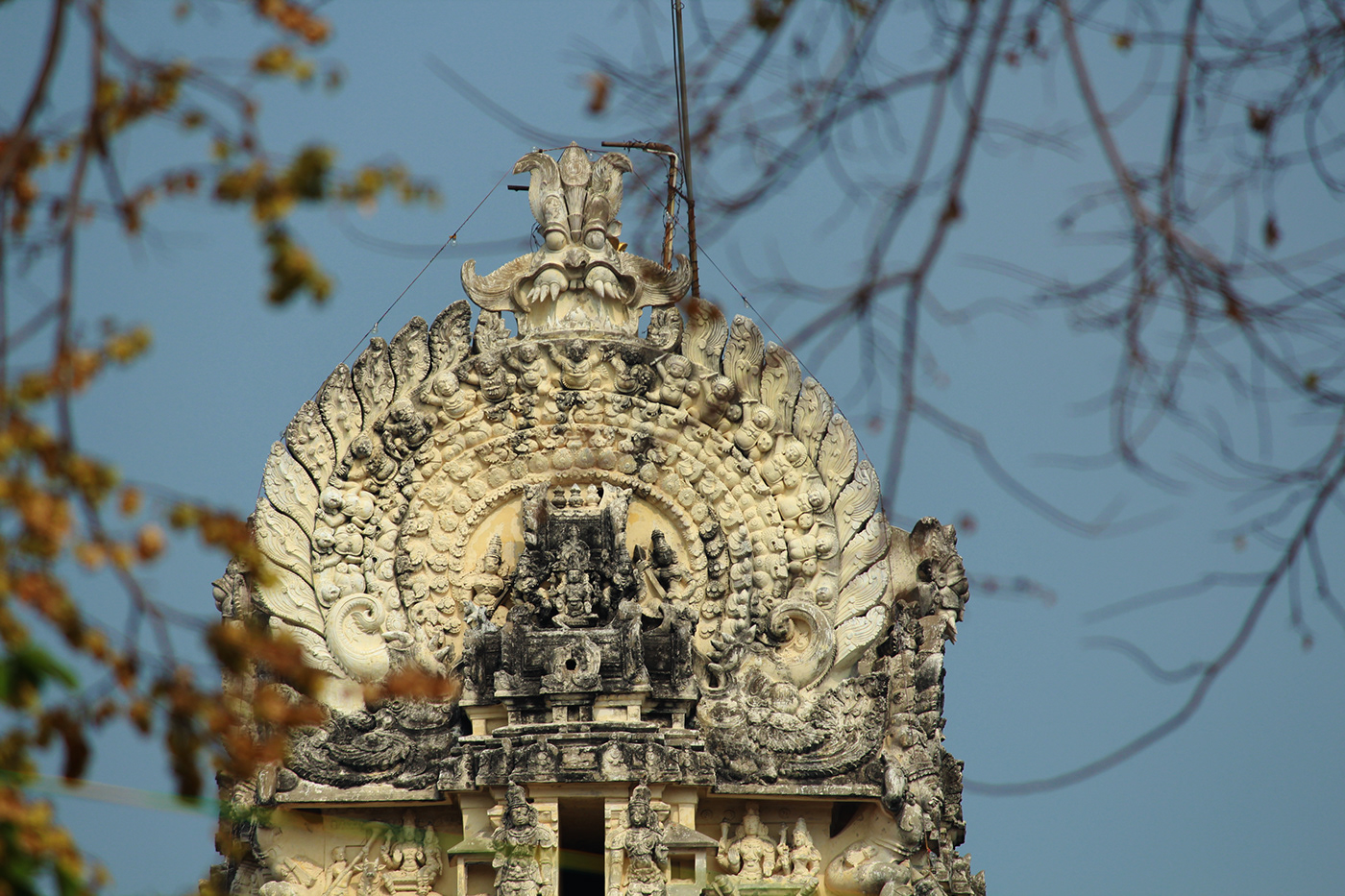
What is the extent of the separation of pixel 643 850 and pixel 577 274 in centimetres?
432

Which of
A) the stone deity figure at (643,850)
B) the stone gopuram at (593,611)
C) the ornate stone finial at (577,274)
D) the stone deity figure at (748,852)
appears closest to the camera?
the stone deity figure at (643,850)

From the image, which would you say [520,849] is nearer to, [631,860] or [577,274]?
[631,860]

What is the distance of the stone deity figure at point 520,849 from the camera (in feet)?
40.2

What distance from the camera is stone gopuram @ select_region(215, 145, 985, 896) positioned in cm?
1268

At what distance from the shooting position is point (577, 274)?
1396cm

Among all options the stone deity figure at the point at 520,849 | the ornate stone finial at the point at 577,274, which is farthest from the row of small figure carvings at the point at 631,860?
the ornate stone finial at the point at 577,274

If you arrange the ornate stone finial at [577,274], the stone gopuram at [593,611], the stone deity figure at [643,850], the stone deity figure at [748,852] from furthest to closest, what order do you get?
the ornate stone finial at [577,274]
the stone deity figure at [748,852]
the stone gopuram at [593,611]
the stone deity figure at [643,850]

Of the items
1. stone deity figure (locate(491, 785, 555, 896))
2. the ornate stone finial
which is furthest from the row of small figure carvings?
the ornate stone finial

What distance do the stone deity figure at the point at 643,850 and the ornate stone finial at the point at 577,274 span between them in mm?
3634

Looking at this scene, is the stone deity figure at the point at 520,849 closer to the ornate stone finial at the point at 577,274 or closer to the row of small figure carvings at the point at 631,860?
the row of small figure carvings at the point at 631,860

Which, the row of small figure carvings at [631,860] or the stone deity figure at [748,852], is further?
the stone deity figure at [748,852]

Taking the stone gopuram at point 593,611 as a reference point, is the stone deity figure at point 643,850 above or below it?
below

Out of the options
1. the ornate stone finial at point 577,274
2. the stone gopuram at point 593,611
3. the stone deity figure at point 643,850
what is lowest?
the stone deity figure at point 643,850

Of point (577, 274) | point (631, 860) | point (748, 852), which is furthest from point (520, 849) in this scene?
point (577, 274)
